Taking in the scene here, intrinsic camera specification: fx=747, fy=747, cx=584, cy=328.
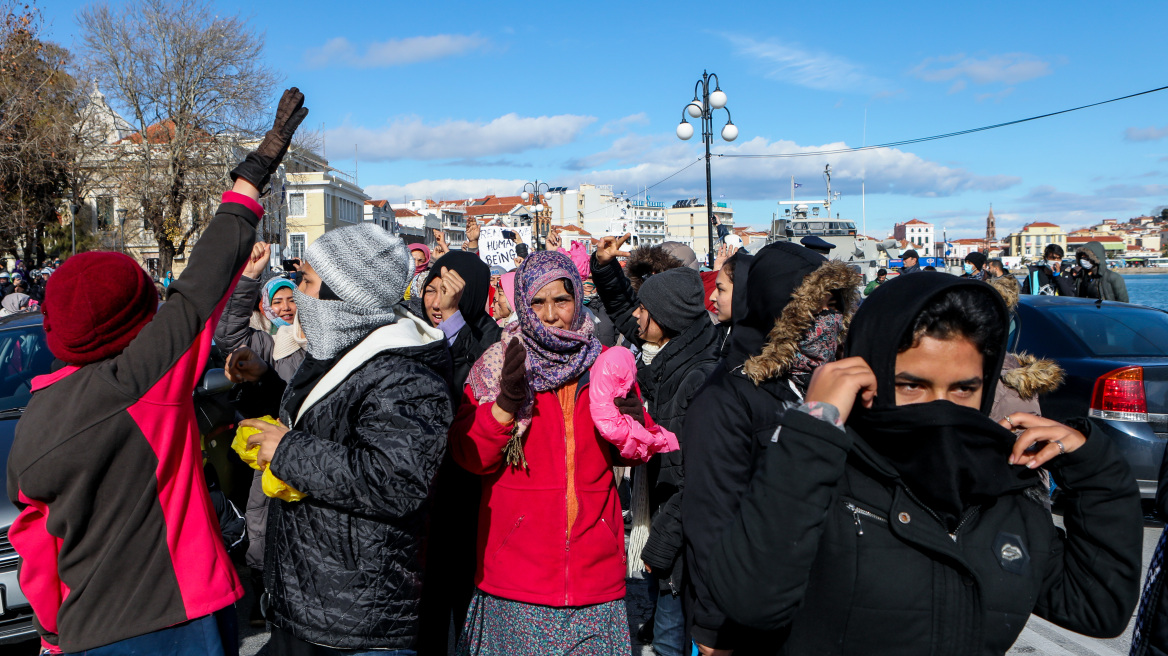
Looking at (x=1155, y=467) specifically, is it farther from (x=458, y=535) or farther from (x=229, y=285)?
(x=229, y=285)

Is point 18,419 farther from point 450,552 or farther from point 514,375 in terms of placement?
point 514,375

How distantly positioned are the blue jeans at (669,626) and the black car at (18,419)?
2.52 metres

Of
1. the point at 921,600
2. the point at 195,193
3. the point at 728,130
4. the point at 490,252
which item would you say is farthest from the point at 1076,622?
the point at 195,193

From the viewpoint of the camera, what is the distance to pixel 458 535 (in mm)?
3436

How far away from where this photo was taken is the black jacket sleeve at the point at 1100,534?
5.51 feet

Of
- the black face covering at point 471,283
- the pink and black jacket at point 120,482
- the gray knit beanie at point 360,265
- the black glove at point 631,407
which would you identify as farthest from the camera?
the black face covering at point 471,283

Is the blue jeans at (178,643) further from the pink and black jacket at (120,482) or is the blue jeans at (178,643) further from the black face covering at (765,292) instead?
the black face covering at (765,292)

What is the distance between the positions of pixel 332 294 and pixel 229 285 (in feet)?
1.13

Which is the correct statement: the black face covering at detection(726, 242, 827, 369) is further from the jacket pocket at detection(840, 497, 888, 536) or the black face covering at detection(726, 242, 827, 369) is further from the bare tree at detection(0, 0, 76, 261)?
the bare tree at detection(0, 0, 76, 261)

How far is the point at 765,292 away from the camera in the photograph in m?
2.54

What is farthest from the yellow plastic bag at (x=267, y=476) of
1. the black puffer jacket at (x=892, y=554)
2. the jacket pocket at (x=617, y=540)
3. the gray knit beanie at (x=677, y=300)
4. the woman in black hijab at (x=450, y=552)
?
the gray knit beanie at (x=677, y=300)

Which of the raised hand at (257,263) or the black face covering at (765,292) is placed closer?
the black face covering at (765,292)

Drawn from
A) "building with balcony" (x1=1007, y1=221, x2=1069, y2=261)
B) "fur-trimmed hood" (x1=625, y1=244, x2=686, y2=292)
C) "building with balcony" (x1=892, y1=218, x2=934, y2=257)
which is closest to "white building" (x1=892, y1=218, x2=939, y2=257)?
"building with balcony" (x1=892, y1=218, x2=934, y2=257)

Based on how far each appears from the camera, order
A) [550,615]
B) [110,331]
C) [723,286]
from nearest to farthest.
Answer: [110,331]
[550,615]
[723,286]
